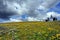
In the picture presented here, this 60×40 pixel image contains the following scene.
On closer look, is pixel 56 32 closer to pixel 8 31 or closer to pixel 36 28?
pixel 36 28

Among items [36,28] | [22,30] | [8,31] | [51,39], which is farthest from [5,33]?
[51,39]

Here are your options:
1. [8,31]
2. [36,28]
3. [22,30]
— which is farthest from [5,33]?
[36,28]

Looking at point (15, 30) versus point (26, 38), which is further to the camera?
point (15, 30)

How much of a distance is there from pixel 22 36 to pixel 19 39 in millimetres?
1093

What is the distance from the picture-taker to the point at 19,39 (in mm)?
24734

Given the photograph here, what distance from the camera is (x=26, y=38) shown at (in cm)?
2503

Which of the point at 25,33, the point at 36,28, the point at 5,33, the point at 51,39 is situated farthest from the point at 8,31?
the point at 51,39

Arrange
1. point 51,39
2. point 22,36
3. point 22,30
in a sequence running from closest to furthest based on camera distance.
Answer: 1. point 51,39
2. point 22,36
3. point 22,30

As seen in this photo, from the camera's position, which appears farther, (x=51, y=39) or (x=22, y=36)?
(x=22, y=36)

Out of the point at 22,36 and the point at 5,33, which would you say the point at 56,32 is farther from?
the point at 5,33

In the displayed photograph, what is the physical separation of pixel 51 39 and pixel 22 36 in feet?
12.8

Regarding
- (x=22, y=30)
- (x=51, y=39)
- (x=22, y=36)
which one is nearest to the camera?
Result: (x=51, y=39)

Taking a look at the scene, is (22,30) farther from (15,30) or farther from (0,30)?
(0,30)

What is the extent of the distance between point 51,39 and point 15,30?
218 inches
